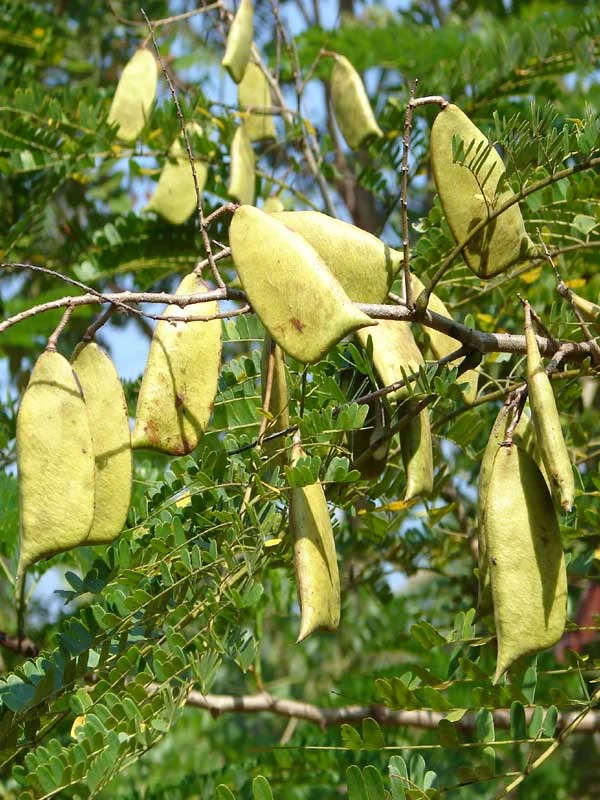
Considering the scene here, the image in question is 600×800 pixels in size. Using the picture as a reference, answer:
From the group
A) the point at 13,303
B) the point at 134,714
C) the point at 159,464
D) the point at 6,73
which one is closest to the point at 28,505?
the point at 134,714

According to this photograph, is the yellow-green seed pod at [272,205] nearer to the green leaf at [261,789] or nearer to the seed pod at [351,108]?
the seed pod at [351,108]

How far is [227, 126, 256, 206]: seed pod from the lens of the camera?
1.50 m

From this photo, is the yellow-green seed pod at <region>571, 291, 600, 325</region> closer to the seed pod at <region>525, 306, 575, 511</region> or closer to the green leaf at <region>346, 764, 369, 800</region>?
the seed pod at <region>525, 306, 575, 511</region>

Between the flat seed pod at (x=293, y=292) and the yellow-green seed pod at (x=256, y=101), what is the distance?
1049 millimetres

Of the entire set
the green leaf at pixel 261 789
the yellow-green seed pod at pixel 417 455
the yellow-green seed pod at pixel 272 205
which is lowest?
the green leaf at pixel 261 789

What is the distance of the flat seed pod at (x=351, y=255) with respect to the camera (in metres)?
0.80

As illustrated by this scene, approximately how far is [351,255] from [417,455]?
0.57ft

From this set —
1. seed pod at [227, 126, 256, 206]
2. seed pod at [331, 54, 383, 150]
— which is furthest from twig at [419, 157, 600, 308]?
seed pod at [331, 54, 383, 150]

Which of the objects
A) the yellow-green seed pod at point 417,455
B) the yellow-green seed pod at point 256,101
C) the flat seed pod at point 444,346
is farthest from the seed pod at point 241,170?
the yellow-green seed pod at point 417,455

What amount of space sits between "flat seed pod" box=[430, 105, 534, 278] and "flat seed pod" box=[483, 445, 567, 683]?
202 millimetres

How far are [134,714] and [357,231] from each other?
0.41m

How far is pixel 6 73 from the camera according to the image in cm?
194

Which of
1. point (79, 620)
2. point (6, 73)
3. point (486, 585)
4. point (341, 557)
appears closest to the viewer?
point (486, 585)

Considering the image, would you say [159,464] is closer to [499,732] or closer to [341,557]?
[341,557]
